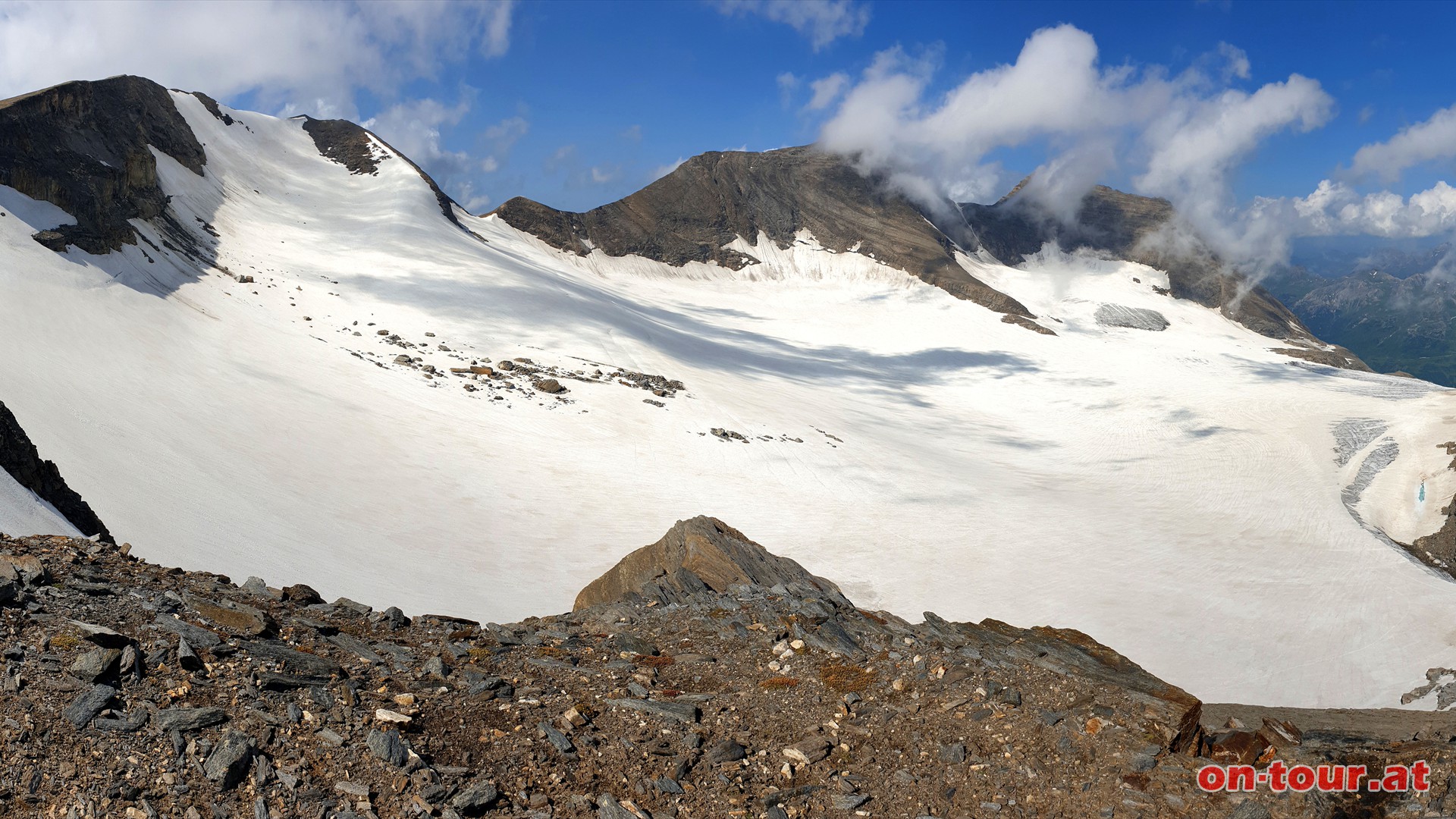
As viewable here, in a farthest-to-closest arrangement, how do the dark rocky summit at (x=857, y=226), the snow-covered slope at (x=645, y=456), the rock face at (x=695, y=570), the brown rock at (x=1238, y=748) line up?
the dark rocky summit at (x=857, y=226) → the snow-covered slope at (x=645, y=456) → the rock face at (x=695, y=570) → the brown rock at (x=1238, y=748)

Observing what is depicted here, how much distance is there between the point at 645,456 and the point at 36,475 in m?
18.1

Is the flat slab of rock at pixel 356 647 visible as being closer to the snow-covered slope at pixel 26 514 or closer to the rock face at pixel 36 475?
the snow-covered slope at pixel 26 514

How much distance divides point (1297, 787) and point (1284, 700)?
14.1m

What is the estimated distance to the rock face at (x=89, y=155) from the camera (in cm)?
3025

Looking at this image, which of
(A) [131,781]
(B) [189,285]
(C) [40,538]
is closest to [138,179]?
(B) [189,285]

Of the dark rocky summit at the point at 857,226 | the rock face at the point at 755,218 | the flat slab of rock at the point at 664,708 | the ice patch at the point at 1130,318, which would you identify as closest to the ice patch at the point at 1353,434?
the dark rocky summit at the point at 857,226

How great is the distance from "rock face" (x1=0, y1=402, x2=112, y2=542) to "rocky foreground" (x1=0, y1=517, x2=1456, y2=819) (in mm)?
3308

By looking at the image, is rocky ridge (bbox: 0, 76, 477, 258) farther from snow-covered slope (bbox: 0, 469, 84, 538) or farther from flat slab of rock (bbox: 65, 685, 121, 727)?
flat slab of rock (bbox: 65, 685, 121, 727)

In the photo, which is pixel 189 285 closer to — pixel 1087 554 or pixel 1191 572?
pixel 1087 554

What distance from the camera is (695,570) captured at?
1105cm

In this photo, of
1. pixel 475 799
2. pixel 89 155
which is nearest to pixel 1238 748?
pixel 475 799

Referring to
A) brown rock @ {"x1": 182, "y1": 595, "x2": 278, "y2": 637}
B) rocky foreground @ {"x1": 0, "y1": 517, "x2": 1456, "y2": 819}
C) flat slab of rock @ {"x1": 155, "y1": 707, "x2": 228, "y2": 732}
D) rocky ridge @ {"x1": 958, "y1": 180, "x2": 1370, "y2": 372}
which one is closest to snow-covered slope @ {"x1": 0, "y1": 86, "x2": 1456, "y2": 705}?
brown rock @ {"x1": 182, "y1": 595, "x2": 278, "y2": 637}

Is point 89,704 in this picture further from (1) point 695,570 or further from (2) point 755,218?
(2) point 755,218

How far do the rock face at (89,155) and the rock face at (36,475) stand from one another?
76.8 feet
